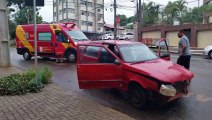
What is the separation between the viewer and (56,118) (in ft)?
19.7

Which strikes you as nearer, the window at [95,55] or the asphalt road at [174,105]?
→ the asphalt road at [174,105]

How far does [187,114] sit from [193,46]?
29462 millimetres

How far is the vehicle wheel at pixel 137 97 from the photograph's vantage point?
22.9ft

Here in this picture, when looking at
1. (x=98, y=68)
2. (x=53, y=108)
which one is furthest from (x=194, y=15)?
(x=53, y=108)

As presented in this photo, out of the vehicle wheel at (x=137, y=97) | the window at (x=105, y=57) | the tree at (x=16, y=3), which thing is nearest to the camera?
the vehicle wheel at (x=137, y=97)

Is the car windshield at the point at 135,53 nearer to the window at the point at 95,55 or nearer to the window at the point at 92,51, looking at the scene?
the window at the point at 95,55

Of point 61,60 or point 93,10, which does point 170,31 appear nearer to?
point 61,60

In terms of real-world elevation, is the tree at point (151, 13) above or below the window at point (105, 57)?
above

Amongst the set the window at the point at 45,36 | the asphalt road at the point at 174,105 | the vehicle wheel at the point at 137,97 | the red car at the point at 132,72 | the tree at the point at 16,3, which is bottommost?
the asphalt road at the point at 174,105

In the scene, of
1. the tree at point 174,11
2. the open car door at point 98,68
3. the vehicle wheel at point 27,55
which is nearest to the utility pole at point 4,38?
the vehicle wheel at point 27,55

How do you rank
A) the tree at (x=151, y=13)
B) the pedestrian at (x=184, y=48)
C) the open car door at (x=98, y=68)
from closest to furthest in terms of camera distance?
the open car door at (x=98, y=68) → the pedestrian at (x=184, y=48) → the tree at (x=151, y=13)

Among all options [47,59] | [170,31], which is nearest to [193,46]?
[170,31]

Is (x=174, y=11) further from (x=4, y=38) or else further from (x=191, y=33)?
(x=4, y=38)

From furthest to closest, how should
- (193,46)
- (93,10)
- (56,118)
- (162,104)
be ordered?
1. (93,10)
2. (193,46)
3. (162,104)
4. (56,118)
